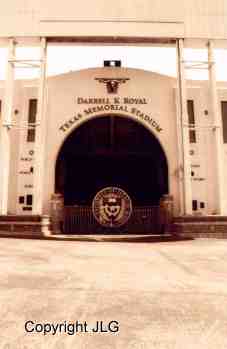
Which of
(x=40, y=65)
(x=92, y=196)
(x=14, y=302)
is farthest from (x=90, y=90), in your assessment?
(x=14, y=302)

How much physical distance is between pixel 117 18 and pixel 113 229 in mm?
12426

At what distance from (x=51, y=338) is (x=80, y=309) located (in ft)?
2.56

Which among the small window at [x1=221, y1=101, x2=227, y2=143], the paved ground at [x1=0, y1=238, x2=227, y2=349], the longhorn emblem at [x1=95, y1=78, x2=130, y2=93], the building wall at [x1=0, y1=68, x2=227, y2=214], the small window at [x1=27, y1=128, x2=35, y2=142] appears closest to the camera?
the paved ground at [x1=0, y1=238, x2=227, y2=349]

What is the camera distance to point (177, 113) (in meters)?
19.9

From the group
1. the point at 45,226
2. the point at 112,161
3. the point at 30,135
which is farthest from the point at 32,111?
the point at 45,226

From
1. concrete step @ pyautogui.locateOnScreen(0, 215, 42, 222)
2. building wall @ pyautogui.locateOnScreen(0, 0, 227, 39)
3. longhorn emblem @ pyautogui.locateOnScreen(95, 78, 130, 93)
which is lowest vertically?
concrete step @ pyautogui.locateOnScreen(0, 215, 42, 222)

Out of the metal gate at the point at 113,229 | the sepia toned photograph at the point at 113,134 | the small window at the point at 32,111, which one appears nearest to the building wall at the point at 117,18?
the sepia toned photograph at the point at 113,134

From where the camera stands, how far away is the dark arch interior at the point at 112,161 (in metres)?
20.4

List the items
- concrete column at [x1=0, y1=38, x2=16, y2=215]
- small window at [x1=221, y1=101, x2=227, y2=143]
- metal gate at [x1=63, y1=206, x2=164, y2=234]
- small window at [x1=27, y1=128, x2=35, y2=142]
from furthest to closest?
small window at [x1=221, y1=101, x2=227, y2=143] < small window at [x1=27, y1=128, x2=35, y2=142] < metal gate at [x1=63, y1=206, x2=164, y2=234] < concrete column at [x1=0, y1=38, x2=16, y2=215]

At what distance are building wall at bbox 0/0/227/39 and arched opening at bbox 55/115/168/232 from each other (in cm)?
548

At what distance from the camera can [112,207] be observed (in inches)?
785

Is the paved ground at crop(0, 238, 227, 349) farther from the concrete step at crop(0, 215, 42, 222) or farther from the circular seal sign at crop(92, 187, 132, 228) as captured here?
the circular seal sign at crop(92, 187, 132, 228)

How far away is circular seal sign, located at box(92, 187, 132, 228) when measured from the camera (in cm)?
1940

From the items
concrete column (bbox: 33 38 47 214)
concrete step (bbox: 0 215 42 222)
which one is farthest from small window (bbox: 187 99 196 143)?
concrete step (bbox: 0 215 42 222)
